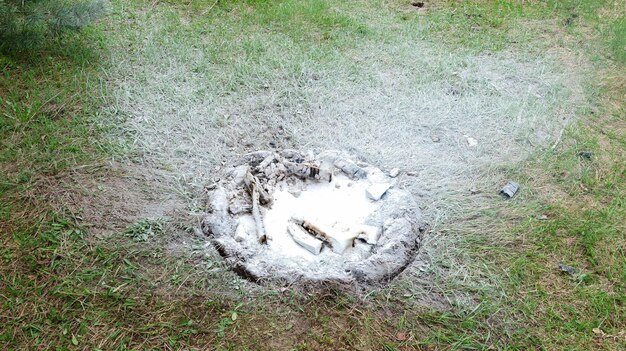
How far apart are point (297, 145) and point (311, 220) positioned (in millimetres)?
645

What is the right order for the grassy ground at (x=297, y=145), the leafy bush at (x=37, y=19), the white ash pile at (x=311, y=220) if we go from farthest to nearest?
the leafy bush at (x=37, y=19)
the white ash pile at (x=311, y=220)
the grassy ground at (x=297, y=145)

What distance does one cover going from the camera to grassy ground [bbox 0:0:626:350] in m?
1.99

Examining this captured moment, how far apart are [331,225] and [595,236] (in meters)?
1.31

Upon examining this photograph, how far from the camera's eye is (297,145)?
9.59 ft

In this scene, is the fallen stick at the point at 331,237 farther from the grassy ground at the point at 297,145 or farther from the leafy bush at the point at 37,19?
the leafy bush at the point at 37,19

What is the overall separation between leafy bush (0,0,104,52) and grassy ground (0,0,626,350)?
4.9 inches

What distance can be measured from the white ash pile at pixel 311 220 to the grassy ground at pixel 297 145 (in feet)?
0.33

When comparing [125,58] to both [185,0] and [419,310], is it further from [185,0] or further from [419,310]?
[419,310]

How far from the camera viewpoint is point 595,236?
242 cm

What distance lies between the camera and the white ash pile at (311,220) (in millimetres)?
2174

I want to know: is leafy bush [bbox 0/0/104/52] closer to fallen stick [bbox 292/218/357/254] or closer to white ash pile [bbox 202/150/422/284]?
white ash pile [bbox 202/150/422/284]

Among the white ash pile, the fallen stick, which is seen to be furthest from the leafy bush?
the fallen stick

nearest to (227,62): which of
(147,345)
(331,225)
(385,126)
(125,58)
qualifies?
(125,58)

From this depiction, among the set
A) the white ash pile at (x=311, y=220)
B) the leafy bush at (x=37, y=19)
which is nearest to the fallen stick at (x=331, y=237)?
the white ash pile at (x=311, y=220)
